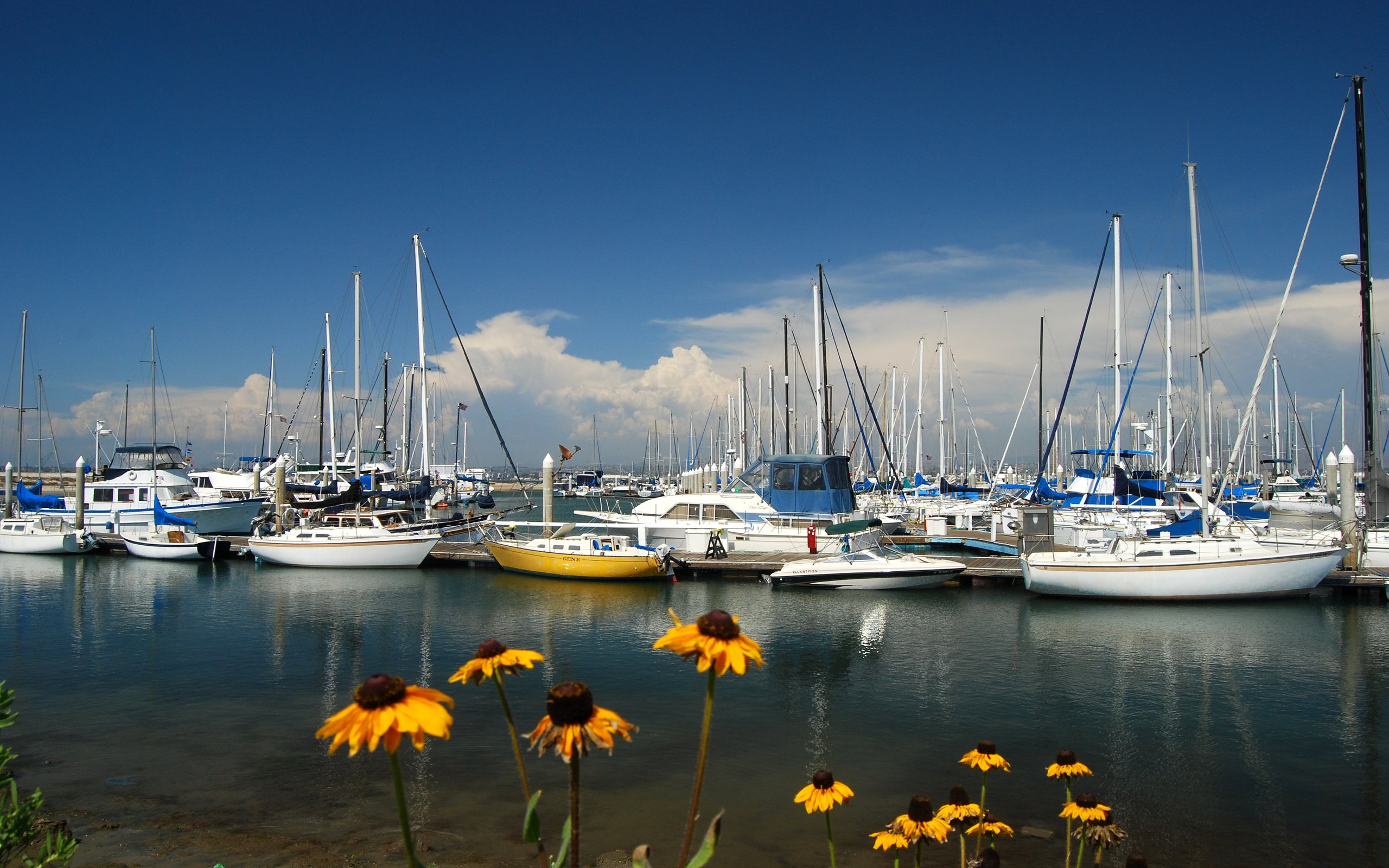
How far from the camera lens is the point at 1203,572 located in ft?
86.2

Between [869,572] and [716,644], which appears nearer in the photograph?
[716,644]

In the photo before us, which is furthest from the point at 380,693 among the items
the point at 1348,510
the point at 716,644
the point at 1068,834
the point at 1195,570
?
the point at 1348,510

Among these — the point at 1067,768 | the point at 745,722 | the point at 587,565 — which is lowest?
the point at 745,722

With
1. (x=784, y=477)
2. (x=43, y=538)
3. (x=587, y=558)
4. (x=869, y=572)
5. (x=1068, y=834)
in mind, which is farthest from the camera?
(x=43, y=538)

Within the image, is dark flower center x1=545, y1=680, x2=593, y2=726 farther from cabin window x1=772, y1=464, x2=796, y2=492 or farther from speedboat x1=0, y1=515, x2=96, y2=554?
speedboat x1=0, y1=515, x2=96, y2=554

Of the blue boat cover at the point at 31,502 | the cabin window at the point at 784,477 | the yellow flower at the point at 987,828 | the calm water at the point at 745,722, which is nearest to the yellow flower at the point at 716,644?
the yellow flower at the point at 987,828

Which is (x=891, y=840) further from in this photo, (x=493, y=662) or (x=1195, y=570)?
(x=1195, y=570)

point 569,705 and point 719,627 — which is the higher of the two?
point 719,627

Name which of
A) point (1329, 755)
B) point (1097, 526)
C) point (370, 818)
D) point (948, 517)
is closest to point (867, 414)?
point (948, 517)

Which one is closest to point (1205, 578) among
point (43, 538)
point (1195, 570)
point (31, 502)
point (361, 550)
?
point (1195, 570)

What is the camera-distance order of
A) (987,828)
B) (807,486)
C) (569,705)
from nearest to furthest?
(569,705) → (987,828) → (807,486)

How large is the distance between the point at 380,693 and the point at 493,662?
82 centimetres

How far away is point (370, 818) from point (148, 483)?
50.1 metres

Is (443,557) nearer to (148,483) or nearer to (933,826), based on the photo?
(148,483)
